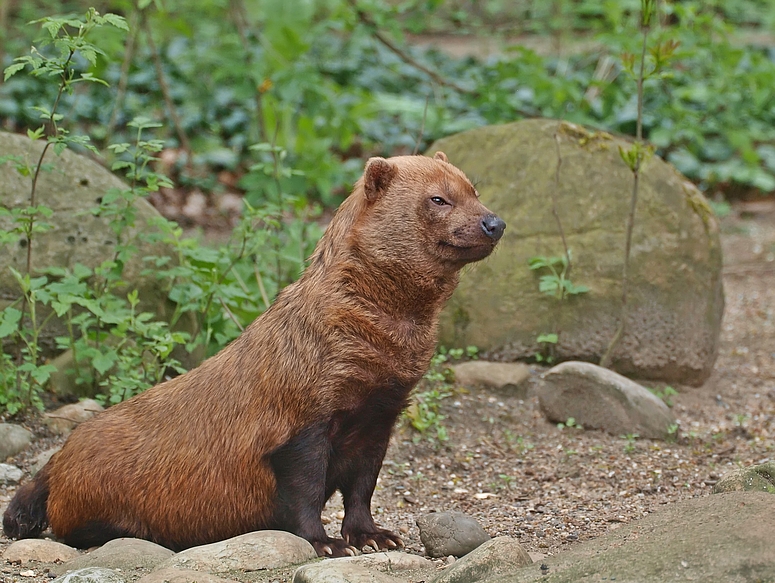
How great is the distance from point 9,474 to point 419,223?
264 cm

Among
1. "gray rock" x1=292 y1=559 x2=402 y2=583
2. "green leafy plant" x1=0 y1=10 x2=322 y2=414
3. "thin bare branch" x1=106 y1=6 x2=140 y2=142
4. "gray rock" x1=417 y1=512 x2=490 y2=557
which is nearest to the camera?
"gray rock" x1=292 y1=559 x2=402 y2=583

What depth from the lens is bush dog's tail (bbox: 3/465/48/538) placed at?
4.54 metres

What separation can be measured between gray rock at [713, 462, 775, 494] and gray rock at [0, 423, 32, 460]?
3595 millimetres

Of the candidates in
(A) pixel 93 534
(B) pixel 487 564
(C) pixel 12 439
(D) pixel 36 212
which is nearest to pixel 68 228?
(D) pixel 36 212

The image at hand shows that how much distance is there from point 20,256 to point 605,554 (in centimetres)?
419

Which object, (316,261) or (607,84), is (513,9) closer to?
(607,84)

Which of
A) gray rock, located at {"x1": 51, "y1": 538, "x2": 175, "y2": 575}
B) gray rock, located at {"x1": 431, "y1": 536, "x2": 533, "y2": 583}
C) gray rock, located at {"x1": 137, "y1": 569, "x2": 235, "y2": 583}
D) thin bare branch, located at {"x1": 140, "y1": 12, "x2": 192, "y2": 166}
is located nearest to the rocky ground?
gray rock, located at {"x1": 51, "y1": 538, "x2": 175, "y2": 575}

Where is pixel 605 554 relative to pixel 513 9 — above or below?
below

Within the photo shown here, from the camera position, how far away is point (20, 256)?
607 cm

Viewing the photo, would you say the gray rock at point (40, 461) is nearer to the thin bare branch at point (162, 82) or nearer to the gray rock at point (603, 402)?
the gray rock at point (603, 402)

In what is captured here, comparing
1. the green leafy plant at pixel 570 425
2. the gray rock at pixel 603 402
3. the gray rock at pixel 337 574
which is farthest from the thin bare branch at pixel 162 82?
the gray rock at pixel 337 574

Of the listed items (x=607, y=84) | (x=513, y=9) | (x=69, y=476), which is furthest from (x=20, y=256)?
(x=513, y=9)

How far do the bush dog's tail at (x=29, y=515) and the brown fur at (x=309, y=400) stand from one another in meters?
0.12

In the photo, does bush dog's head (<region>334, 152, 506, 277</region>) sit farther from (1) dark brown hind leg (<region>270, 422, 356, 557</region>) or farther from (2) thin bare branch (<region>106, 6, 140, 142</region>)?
(2) thin bare branch (<region>106, 6, 140, 142</region>)
